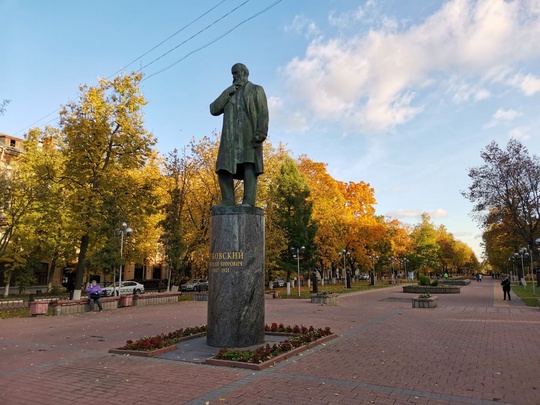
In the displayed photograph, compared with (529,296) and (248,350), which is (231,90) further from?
(529,296)

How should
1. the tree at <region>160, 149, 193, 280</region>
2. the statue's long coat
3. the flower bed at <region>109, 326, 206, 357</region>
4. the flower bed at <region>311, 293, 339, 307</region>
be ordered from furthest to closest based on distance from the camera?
the tree at <region>160, 149, 193, 280</region> < the flower bed at <region>311, 293, 339, 307</region> < the statue's long coat < the flower bed at <region>109, 326, 206, 357</region>

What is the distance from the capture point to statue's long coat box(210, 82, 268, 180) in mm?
9781

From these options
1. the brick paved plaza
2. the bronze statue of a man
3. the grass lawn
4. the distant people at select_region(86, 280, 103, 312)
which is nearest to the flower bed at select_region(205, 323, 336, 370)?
the brick paved plaza

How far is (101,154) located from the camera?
23.3 metres

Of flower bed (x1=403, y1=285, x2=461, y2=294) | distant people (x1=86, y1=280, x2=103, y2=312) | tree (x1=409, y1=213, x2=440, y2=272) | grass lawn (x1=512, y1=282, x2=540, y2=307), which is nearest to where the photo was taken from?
distant people (x1=86, y1=280, x2=103, y2=312)

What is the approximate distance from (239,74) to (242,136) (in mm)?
1726

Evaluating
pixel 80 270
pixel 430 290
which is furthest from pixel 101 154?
pixel 430 290

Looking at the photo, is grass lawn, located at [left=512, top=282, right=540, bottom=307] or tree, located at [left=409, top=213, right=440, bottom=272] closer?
grass lawn, located at [left=512, top=282, right=540, bottom=307]

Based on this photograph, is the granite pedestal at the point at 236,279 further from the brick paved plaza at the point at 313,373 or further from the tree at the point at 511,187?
the tree at the point at 511,187

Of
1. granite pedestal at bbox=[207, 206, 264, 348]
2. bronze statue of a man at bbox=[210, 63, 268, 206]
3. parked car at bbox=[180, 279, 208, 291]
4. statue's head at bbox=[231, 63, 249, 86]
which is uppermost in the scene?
statue's head at bbox=[231, 63, 249, 86]

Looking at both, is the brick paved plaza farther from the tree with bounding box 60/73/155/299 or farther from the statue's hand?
the tree with bounding box 60/73/155/299

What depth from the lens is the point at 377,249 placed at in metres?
50.2

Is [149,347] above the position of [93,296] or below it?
below

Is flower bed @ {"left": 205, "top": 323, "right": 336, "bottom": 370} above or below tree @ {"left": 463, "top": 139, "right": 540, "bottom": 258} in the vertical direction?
below
